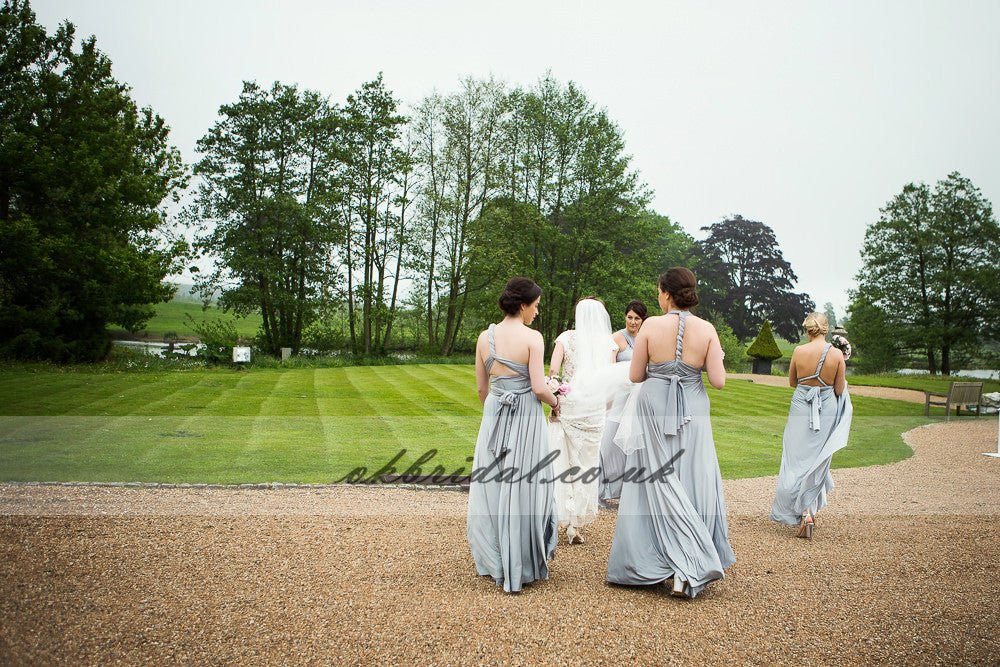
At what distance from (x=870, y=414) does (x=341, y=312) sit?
78.9 feet

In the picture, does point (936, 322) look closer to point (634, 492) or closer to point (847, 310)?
point (847, 310)

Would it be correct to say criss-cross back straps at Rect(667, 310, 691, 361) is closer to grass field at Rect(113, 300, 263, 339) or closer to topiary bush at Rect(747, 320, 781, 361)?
topiary bush at Rect(747, 320, 781, 361)

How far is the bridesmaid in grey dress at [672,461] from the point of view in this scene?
14.8 feet

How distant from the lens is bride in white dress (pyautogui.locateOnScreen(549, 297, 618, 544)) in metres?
5.89

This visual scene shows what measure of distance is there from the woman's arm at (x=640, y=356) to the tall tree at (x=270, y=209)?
84.6ft

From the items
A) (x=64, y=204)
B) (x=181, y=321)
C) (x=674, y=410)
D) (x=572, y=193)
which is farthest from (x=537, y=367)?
(x=181, y=321)

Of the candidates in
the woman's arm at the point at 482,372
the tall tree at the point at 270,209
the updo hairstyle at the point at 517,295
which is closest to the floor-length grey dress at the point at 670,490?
the updo hairstyle at the point at 517,295

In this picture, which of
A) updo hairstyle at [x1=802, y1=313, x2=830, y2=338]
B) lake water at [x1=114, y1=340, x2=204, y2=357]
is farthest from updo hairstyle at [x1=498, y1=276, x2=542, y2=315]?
lake water at [x1=114, y1=340, x2=204, y2=357]

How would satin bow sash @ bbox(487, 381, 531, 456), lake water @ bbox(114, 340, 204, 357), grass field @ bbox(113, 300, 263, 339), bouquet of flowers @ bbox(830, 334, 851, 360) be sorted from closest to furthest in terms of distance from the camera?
satin bow sash @ bbox(487, 381, 531, 456)
bouquet of flowers @ bbox(830, 334, 851, 360)
lake water @ bbox(114, 340, 204, 357)
grass field @ bbox(113, 300, 263, 339)

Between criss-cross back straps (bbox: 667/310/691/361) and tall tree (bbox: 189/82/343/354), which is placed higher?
tall tree (bbox: 189/82/343/354)

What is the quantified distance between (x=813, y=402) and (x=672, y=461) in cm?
262

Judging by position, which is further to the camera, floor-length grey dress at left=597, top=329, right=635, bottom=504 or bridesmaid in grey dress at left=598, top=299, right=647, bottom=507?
bridesmaid in grey dress at left=598, top=299, right=647, bottom=507

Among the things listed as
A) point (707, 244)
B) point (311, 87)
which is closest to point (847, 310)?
point (707, 244)

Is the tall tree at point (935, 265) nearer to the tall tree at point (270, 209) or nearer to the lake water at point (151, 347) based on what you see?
the tall tree at point (270, 209)
